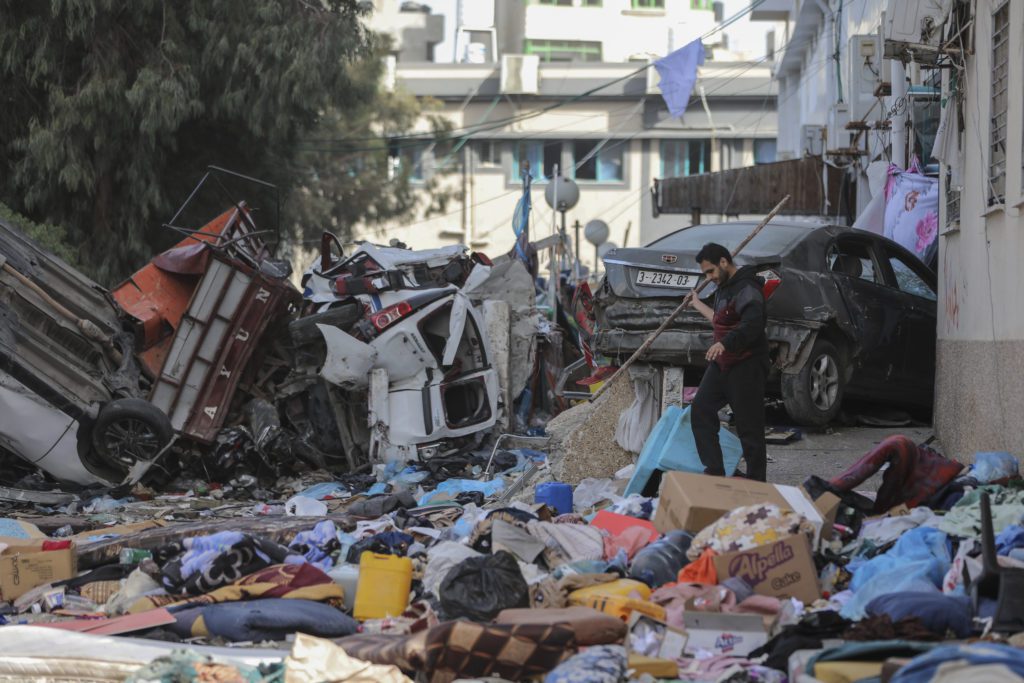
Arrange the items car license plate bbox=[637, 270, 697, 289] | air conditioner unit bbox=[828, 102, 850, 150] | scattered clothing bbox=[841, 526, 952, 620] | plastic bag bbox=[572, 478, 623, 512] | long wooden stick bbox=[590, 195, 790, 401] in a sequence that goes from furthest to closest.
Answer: air conditioner unit bbox=[828, 102, 850, 150]
car license plate bbox=[637, 270, 697, 289]
long wooden stick bbox=[590, 195, 790, 401]
plastic bag bbox=[572, 478, 623, 512]
scattered clothing bbox=[841, 526, 952, 620]

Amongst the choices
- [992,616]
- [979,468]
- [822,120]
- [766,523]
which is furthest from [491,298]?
[822,120]

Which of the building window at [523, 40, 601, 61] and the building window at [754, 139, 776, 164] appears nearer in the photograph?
the building window at [754, 139, 776, 164]

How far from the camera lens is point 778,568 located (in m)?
6.28

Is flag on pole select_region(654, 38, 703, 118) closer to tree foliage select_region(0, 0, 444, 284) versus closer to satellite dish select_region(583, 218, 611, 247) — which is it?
satellite dish select_region(583, 218, 611, 247)

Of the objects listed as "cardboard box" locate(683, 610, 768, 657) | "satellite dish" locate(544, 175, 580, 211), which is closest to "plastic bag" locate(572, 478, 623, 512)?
"cardboard box" locate(683, 610, 768, 657)

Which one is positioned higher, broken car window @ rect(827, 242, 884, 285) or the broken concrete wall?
broken car window @ rect(827, 242, 884, 285)

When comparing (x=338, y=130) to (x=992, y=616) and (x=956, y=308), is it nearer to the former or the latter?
(x=956, y=308)

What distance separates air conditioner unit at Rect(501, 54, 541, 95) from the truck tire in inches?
1190

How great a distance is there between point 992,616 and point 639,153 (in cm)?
3644

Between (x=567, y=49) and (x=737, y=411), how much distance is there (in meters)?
41.6

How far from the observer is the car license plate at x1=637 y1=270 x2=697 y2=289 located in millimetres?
10352

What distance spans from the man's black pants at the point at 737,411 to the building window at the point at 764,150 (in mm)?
33623

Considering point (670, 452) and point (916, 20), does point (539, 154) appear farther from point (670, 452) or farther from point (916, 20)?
point (670, 452)

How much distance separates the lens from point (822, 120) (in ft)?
86.8
